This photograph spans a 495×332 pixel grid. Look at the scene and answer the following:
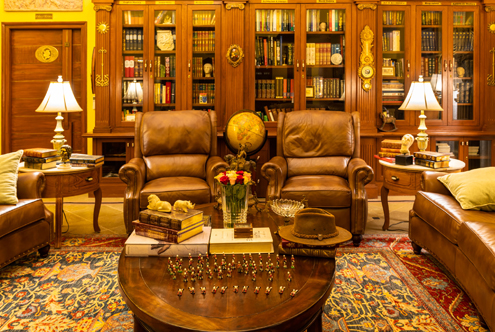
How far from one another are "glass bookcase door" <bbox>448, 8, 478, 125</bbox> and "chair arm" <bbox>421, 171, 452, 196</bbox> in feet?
9.67

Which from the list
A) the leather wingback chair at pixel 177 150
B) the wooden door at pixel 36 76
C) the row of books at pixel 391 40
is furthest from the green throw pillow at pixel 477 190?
Answer: the wooden door at pixel 36 76

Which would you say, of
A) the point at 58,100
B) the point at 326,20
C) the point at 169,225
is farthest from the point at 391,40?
the point at 169,225

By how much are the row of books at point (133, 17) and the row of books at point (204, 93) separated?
1073 mm

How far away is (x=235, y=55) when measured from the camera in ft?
17.8

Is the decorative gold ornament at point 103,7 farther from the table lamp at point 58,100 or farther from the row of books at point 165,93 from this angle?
the table lamp at point 58,100

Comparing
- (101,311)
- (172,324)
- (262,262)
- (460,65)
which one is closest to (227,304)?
(172,324)

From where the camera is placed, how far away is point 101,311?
2.36 m

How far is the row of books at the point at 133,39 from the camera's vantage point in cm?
554

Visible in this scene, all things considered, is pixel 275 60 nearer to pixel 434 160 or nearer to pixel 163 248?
pixel 434 160

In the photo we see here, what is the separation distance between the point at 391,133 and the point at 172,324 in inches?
183

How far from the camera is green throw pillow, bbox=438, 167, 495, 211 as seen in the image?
2682 millimetres

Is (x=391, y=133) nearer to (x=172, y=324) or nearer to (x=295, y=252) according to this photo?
(x=295, y=252)

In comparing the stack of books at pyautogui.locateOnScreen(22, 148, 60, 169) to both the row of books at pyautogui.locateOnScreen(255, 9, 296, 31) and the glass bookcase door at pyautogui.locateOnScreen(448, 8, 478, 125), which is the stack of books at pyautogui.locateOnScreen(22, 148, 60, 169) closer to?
the row of books at pyautogui.locateOnScreen(255, 9, 296, 31)

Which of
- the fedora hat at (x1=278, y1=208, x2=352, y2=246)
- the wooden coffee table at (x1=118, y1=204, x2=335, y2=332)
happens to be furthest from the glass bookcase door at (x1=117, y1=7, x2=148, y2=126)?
the fedora hat at (x1=278, y1=208, x2=352, y2=246)
